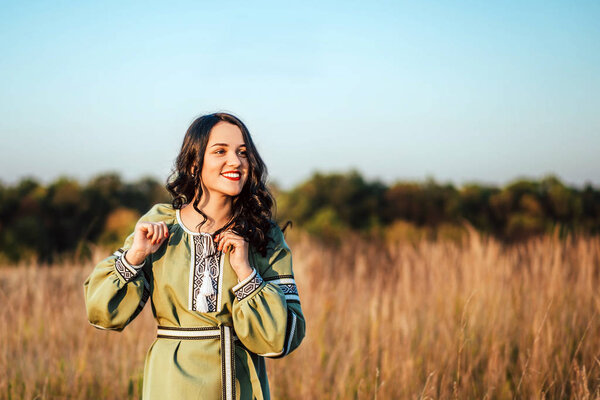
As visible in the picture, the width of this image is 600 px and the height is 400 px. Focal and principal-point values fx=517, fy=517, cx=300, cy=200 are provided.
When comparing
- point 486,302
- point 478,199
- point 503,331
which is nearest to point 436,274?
point 486,302

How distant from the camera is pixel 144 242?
1700mm

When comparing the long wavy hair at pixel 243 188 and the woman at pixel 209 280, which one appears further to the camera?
the long wavy hair at pixel 243 188

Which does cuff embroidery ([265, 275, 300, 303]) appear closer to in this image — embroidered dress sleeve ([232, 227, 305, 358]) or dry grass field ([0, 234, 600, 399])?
embroidered dress sleeve ([232, 227, 305, 358])

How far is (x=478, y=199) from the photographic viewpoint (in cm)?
1105

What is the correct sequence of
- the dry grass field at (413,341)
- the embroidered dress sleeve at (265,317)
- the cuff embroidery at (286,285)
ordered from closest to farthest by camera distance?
the embroidered dress sleeve at (265,317) → the cuff embroidery at (286,285) → the dry grass field at (413,341)

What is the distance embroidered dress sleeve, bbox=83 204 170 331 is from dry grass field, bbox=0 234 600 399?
1.24 meters

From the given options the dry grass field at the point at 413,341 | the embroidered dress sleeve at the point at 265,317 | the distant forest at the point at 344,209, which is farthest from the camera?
the distant forest at the point at 344,209

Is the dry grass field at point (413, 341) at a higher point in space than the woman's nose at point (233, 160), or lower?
lower

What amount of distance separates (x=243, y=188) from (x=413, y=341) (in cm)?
290

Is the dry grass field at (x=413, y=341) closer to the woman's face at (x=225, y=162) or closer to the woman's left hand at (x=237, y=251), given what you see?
the woman's left hand at (x=237, y=251)

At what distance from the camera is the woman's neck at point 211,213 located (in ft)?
6.20

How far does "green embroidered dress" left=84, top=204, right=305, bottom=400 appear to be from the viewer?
1.70m

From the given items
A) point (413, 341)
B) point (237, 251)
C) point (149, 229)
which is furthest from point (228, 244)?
point (413, 341)

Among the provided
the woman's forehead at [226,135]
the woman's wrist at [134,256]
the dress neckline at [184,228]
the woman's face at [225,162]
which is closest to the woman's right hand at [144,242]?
the woman's wrist at [134,256]
